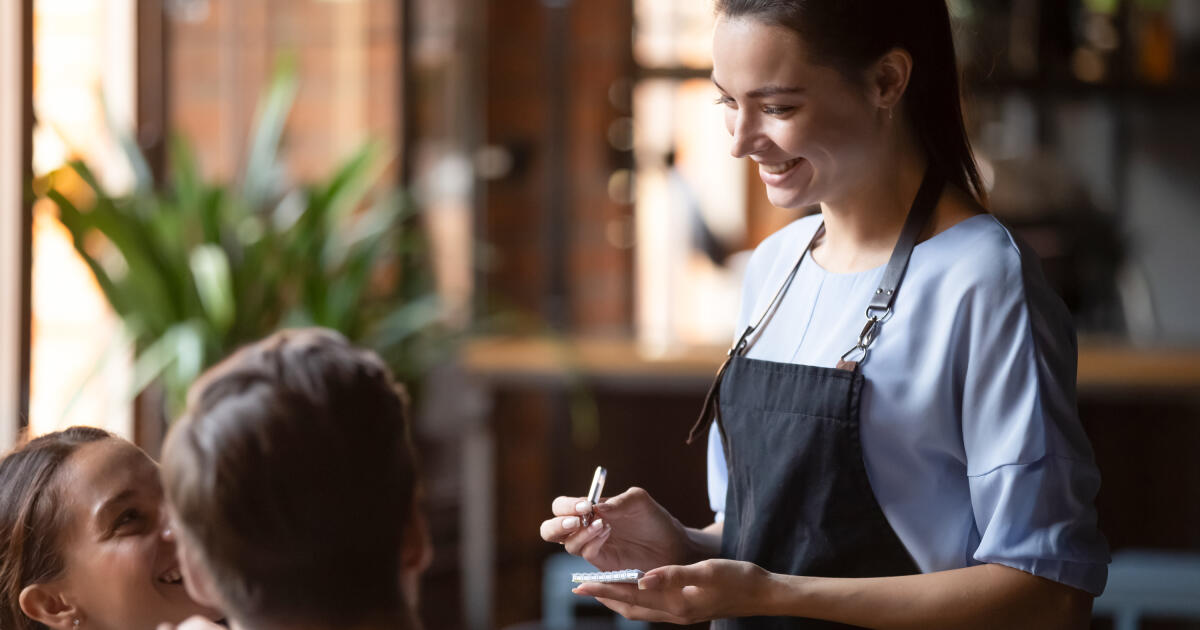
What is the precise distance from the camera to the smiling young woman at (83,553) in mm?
1272

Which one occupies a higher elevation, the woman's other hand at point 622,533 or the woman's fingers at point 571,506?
the woman's fingers at point 571,506

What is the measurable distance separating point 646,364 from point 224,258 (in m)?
1.36

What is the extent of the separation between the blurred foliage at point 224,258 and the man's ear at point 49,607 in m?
1.19

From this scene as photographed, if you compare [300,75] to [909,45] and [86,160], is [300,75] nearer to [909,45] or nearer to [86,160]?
[86,160]

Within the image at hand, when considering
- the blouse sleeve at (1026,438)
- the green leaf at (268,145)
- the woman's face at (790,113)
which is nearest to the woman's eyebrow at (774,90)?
the woman's face at (790,113)

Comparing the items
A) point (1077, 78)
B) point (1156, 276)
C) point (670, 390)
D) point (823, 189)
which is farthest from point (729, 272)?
point (823, 189)

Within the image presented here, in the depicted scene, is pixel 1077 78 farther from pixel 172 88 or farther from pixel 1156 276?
pixel 172 88

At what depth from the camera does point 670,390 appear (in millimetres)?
3678

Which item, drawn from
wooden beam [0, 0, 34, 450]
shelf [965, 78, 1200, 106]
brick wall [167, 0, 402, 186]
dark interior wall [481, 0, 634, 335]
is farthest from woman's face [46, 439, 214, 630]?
dark interior wall [481, 0, 634, 335]

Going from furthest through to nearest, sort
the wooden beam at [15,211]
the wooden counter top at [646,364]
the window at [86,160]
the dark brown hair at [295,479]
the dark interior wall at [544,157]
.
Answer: the dark interior wall at [544,157], the wooden counter top at [646,364], the window at [86,160], the wooden beam at [15,211], the dark brown hair at [295,479]

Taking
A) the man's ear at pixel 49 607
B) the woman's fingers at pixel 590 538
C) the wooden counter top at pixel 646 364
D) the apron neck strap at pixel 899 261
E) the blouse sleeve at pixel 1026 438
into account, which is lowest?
the wooden counter top at pixel 646 364

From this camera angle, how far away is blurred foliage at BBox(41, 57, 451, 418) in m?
2.51

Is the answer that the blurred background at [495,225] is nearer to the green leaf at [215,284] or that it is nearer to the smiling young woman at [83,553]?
the green leaf at [215,284]

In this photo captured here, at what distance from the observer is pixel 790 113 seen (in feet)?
3.71
